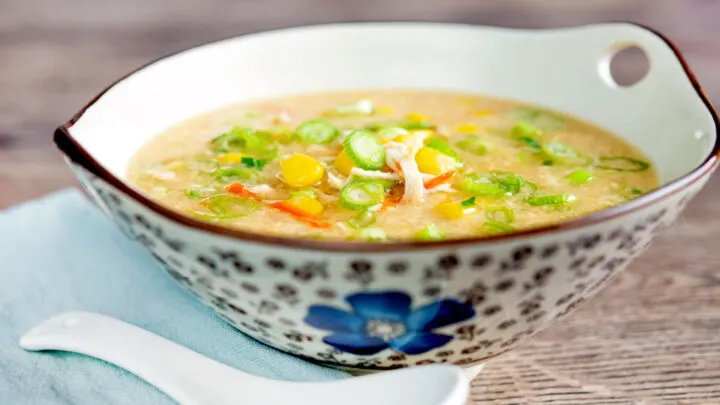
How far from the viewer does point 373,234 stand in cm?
148

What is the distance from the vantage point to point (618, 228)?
1.25 meters

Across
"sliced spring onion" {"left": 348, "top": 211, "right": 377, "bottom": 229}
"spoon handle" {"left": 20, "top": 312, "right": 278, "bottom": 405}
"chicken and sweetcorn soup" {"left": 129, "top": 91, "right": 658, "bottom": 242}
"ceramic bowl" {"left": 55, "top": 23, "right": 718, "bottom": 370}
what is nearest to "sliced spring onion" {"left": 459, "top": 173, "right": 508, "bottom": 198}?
"chicken and sweetcorn soup" {"left": 129, "top": 91, "right": 658, "bottom": 242}

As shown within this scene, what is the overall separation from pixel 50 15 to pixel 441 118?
3.20 metres

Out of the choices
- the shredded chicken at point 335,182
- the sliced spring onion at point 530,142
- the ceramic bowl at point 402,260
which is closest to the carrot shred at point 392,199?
the shredded chicken at point 335,182

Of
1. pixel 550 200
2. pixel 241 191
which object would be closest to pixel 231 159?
pixel 241 191

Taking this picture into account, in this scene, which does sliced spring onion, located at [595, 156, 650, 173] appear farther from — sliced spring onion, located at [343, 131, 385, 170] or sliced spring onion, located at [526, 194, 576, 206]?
sliced spring onion, located at [343, 131, 385, 170]

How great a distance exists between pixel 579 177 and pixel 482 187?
0.82ft

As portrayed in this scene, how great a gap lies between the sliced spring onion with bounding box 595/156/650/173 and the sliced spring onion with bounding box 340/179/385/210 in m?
0.57

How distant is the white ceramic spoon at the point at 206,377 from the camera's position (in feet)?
4.22

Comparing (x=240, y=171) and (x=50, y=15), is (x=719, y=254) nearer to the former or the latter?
(x=240, y=171)

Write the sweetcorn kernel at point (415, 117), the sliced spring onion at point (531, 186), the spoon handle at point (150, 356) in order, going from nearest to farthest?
the spoon handle at point (150, 356)
the sliced spring onion at point (531, 186)
the sweetcorn kernel at point (415, 117)

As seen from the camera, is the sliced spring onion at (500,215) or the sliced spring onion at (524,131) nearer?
the sliced spring onion at (500,215)

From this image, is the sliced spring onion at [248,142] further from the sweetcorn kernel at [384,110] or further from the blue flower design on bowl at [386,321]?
the blue flower design on bowl at [386,321]

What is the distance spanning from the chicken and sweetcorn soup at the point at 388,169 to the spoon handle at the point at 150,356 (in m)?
0.25
